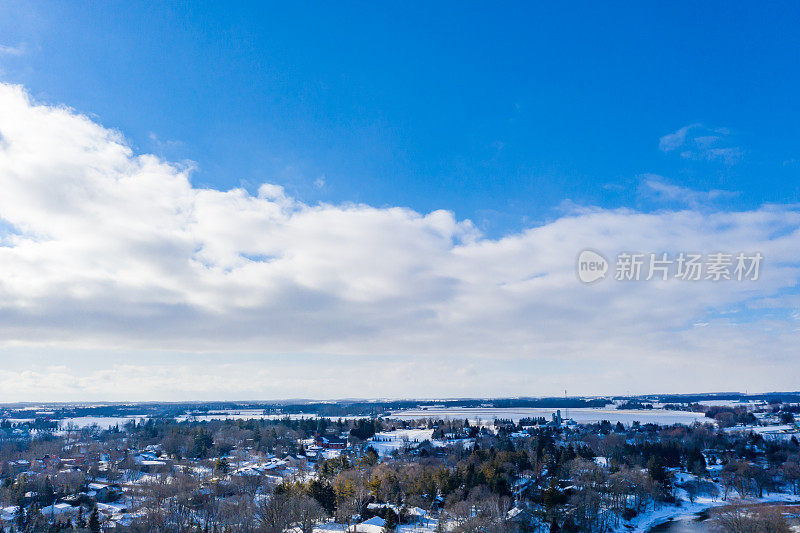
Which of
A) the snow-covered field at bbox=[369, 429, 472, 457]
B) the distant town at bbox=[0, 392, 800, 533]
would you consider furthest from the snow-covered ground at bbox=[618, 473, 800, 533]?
the snow-covered field at bbox=[369, 429, 472, 457]

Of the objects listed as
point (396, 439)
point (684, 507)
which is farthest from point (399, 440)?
point (684, 507)

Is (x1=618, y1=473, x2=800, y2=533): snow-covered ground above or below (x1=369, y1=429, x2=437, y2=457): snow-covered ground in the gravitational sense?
above

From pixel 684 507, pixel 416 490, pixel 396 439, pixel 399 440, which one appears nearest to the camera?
pixel 416 490

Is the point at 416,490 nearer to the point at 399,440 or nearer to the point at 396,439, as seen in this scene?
the point at 399,440

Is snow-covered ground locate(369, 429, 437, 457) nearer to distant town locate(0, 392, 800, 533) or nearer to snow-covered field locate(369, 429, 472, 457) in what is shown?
snow-covered field locate(369, 429, 472, 457)

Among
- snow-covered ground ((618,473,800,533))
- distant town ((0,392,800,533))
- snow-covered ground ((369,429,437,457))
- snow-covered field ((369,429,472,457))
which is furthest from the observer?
snow-covered ground ((369,429,437,457))

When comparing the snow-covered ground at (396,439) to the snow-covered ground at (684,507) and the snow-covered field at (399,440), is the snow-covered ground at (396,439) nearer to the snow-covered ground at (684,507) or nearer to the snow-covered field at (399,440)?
the snow-covered field at (399,440)

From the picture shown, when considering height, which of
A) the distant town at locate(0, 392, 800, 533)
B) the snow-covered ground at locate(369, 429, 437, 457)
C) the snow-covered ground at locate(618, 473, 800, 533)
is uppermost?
the distant town at locate(0, 392, 800, 533)

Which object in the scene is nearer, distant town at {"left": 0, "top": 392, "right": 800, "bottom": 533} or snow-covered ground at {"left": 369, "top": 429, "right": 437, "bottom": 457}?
distant town at {"left": 0, "top": 392, "right": 800, "bottom": 533}

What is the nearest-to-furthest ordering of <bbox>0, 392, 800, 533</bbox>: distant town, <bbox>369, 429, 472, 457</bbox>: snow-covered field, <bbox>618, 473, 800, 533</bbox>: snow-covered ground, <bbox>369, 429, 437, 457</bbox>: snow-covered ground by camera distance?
<bbox>0, 392, 800, 533</bbox>: distant town → <bbox>618, 473, 800, 533</bbox>: snow-covered ground → <bbox>369, 429, 472, 457</bbox>: snow-covered field → <bbox>369, 429, 437, 457</bbox>: snow-covered ground

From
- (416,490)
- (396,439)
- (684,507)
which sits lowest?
(396,439)

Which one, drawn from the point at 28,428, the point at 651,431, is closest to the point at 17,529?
the point at 651,431
